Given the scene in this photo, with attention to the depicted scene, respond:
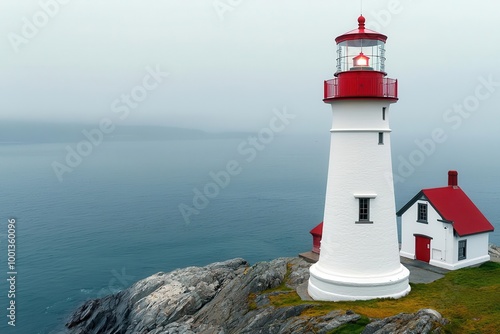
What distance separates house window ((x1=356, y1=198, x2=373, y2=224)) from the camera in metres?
16.6

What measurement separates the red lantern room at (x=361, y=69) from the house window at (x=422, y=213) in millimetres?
8923

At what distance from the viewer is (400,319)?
1398 cm

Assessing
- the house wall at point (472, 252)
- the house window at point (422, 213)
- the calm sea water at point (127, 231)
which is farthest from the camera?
the calm sea water at point (127, 231)

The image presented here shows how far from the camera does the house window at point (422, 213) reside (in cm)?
2303

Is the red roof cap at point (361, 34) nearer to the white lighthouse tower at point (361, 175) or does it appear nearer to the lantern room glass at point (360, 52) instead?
the white lighthouse tower at point (361, 175)

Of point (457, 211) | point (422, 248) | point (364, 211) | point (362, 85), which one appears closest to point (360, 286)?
point (364, 211)

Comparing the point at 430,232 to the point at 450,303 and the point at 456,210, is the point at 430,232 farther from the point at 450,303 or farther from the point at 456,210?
the point at 450,303

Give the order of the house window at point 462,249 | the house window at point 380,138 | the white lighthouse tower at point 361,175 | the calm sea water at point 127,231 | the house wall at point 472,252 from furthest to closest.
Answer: the calm sea water at point 127,231, the house window at point 462,249, the house wall at point 472,252, the house window at point 380,138, the white lighthouse tower at point 361,175

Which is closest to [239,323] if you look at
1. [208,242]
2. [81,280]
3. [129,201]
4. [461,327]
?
[461,327]

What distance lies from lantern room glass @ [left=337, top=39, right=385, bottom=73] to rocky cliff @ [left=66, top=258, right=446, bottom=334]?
369 inches

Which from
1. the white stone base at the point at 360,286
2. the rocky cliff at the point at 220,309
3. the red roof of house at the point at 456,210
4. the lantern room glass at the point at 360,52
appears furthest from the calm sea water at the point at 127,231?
the lantern room glass at the point at 360,52

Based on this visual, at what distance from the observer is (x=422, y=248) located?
909 inches

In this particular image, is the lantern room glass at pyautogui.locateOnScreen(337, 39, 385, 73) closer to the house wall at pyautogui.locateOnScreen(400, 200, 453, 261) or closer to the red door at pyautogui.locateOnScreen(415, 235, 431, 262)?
the house wall at pyautogui.locateOnScreen(400, 200, 453, 261)

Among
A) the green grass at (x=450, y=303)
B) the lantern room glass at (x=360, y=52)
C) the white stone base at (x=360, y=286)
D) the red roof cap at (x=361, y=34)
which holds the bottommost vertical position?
the green grass at (x=450, y=303)
